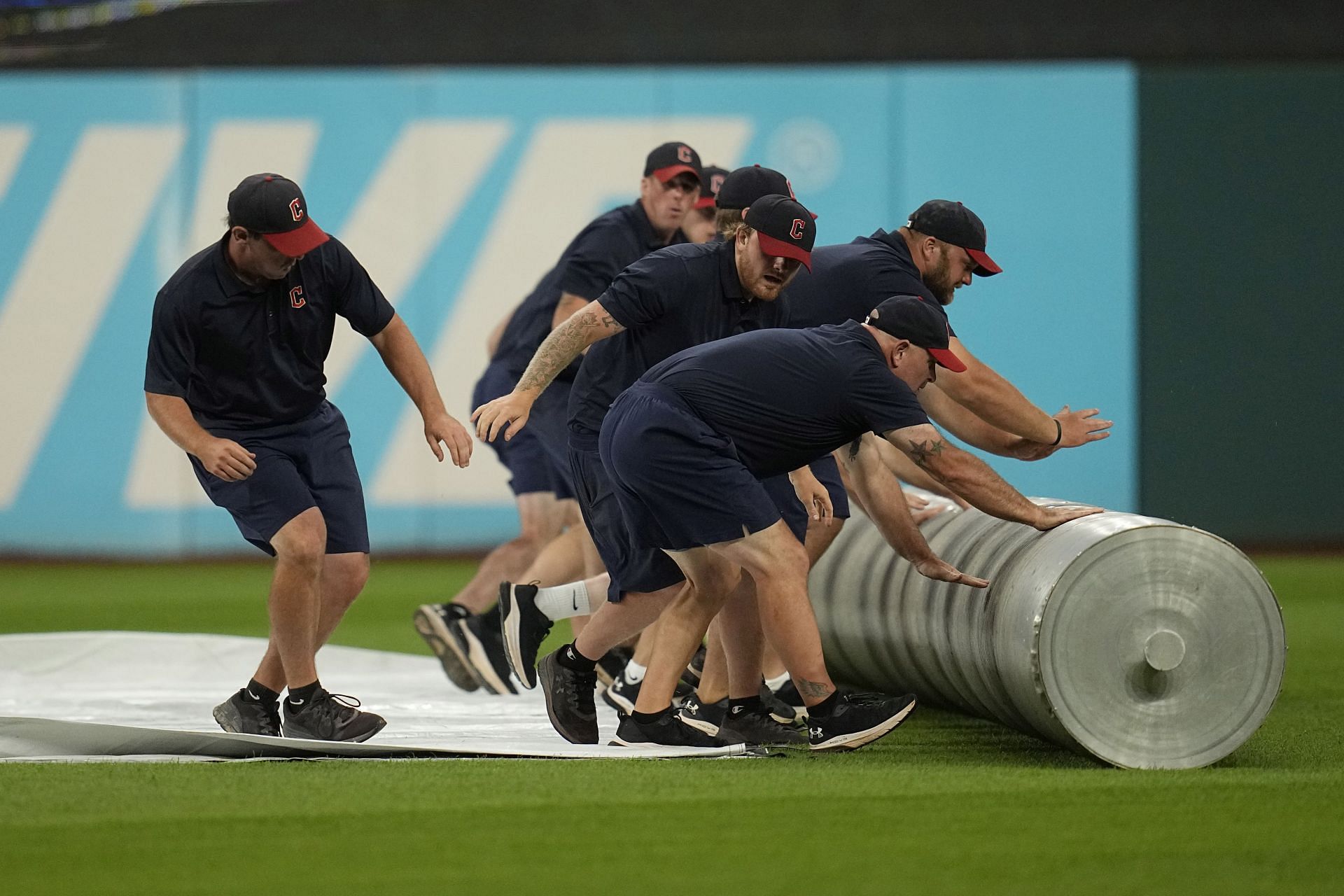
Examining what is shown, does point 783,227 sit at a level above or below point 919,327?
above

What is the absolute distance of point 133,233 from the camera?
11.3 meters

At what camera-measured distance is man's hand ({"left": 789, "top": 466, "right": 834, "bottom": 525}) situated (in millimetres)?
5215

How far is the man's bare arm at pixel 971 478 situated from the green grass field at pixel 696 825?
0.67 m

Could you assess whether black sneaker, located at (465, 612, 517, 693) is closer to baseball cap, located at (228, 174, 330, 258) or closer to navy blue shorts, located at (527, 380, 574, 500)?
navy blue shorts, located at (527, 380, 574, 500)

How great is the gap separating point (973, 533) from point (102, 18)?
8528mm

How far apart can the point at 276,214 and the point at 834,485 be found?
6.52 feet

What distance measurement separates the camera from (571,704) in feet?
16.0

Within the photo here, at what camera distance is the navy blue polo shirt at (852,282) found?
17.2ft

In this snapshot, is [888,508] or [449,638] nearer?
[888,508]

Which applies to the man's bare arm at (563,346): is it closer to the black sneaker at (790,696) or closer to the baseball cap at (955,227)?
the baseball cap at (955,227)

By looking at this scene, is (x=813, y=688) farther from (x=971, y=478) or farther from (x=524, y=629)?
(x=524, y=629)

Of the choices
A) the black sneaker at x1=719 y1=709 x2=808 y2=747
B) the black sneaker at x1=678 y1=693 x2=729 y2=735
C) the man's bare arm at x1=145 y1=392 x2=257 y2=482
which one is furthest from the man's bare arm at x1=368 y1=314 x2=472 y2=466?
the black sneaker at x1=719 y1=709 x2=808 y2=747

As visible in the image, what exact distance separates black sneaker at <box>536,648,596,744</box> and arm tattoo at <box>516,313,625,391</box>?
794 mm

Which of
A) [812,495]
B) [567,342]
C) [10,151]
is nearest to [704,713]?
[812,495]
